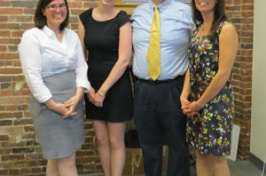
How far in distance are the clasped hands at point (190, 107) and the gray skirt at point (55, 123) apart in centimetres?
70

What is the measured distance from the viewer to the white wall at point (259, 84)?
2.85 m

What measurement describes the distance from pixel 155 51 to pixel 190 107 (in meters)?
0.43

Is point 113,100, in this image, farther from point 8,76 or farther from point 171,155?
point 8,76

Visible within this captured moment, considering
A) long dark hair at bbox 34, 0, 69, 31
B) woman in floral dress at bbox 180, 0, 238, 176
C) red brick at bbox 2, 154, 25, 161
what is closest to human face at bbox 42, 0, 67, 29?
long dark hair at bbox 34, 0, 69, 31

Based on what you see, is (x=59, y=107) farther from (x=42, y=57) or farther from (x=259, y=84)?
(x=259, y=84)

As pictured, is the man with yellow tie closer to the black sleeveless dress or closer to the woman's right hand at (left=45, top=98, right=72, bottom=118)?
the black sleeveless dress

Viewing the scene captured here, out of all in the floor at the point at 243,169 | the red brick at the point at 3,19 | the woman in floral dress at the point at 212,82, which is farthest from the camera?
the floor at the point at 243,169

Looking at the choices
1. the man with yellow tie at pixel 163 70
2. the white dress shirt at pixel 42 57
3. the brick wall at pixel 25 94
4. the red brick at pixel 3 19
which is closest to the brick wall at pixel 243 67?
the brick wall at pixel 25 94

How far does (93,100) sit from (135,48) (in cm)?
46

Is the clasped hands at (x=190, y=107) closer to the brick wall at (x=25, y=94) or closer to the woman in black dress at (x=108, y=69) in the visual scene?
the woman in black dress at (x=108, y=69)

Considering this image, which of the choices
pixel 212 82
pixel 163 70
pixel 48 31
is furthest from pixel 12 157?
pixel 212 82

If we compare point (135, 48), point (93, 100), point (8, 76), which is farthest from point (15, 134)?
point (135, 48)

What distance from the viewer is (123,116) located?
2248mm

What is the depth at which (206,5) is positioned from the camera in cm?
180
